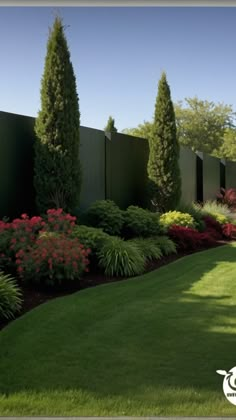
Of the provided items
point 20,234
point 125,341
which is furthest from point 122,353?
point 20,234

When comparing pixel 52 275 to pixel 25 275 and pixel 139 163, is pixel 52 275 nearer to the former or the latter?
pixel 25 275

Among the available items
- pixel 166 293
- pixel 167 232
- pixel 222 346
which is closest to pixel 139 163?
pixel 167 232

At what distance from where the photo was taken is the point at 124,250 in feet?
22.2

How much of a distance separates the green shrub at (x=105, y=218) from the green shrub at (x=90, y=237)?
3.60 feet

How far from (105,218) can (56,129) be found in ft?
5.92

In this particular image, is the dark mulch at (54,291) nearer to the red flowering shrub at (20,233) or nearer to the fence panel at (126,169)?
the red flowering shrub at (20,233)

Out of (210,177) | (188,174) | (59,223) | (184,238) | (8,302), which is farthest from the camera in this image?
(210,177)

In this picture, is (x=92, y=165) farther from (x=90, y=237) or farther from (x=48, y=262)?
(x=48, y=262)

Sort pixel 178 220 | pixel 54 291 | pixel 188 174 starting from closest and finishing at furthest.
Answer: pixel 54 291, pixel 178 220, pixel 188 174

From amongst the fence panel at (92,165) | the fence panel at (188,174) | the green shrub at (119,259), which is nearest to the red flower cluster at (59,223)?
the green shrub at (119,259)

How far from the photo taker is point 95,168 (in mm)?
9898

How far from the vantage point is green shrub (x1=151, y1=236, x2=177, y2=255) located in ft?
26.9

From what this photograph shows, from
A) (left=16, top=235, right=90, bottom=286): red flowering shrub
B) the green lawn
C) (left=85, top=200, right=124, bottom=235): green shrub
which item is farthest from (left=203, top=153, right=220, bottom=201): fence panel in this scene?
(left=16, top=235, right=90, bottom=286): red flowering shrub

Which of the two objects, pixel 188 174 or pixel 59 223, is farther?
pixel 188 174
